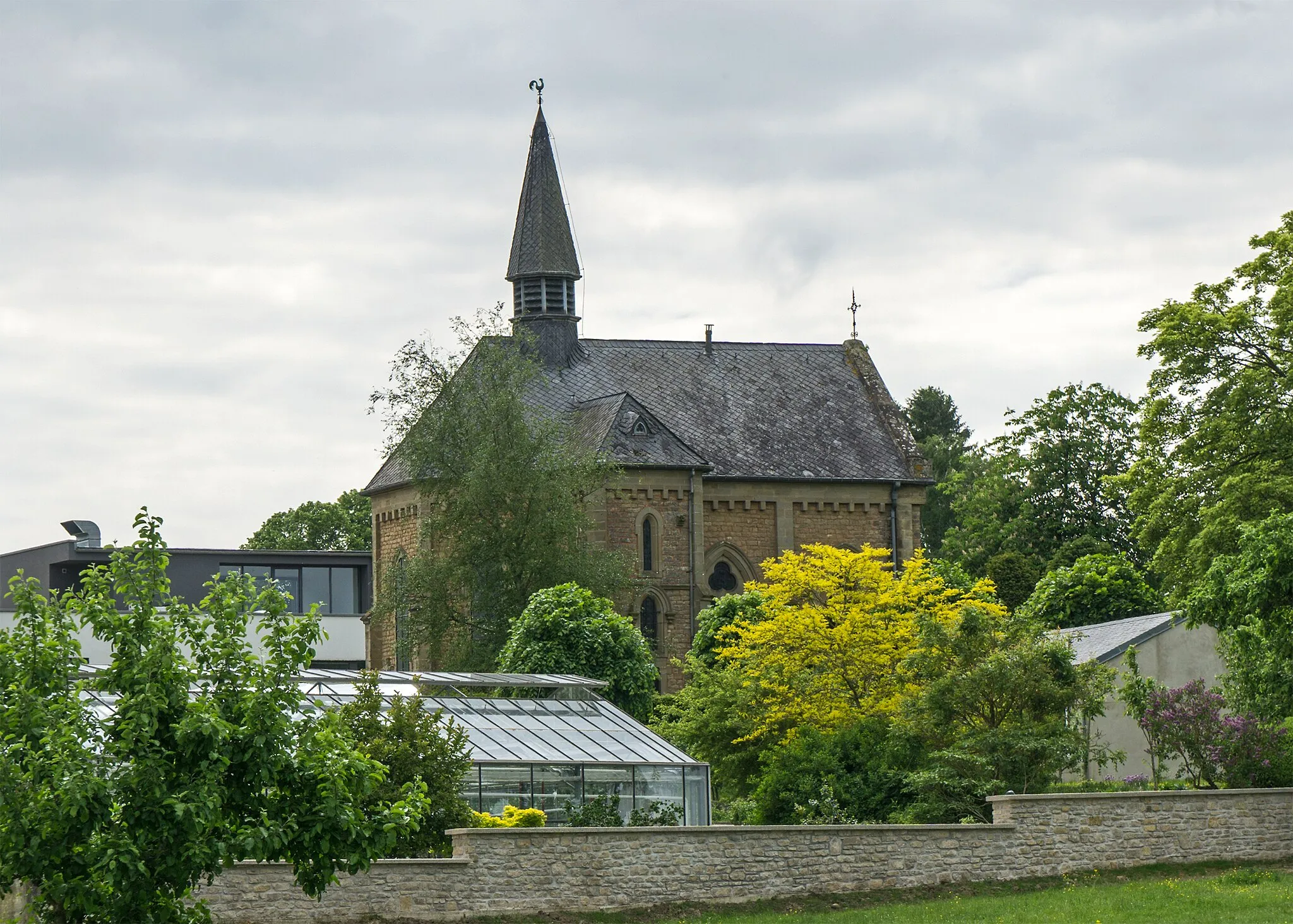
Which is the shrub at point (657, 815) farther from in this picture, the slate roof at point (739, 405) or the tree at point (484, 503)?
the slate roof at point (739, 405)

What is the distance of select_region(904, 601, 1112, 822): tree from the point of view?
27.2 meters

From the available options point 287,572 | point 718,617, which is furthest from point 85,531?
point 718,617

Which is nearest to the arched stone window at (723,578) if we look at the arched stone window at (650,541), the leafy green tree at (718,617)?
the arched stone window at (650,541)

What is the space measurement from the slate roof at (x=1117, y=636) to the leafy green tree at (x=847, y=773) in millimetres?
9700

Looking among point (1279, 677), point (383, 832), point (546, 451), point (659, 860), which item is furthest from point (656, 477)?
point (383, 832)

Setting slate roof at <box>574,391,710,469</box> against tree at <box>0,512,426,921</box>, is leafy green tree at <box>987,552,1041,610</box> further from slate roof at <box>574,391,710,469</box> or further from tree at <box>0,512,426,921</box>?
tree at <box>0,512,426,921</box>

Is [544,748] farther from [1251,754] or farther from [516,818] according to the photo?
[1251,754]

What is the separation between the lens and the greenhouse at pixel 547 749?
27219 mm

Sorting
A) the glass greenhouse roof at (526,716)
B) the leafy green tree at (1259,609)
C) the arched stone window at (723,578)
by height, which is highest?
the arched stone window at (723,578)

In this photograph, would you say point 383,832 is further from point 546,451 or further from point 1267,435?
point 546,451

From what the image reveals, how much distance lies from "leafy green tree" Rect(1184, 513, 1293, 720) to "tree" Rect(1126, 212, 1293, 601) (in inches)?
389

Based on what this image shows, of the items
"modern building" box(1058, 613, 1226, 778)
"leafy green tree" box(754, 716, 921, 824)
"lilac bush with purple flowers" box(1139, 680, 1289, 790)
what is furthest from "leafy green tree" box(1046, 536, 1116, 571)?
"leafy green tree" box(754, 716, 921, 824)

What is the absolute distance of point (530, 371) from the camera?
159 feet

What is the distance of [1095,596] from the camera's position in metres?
54.8
